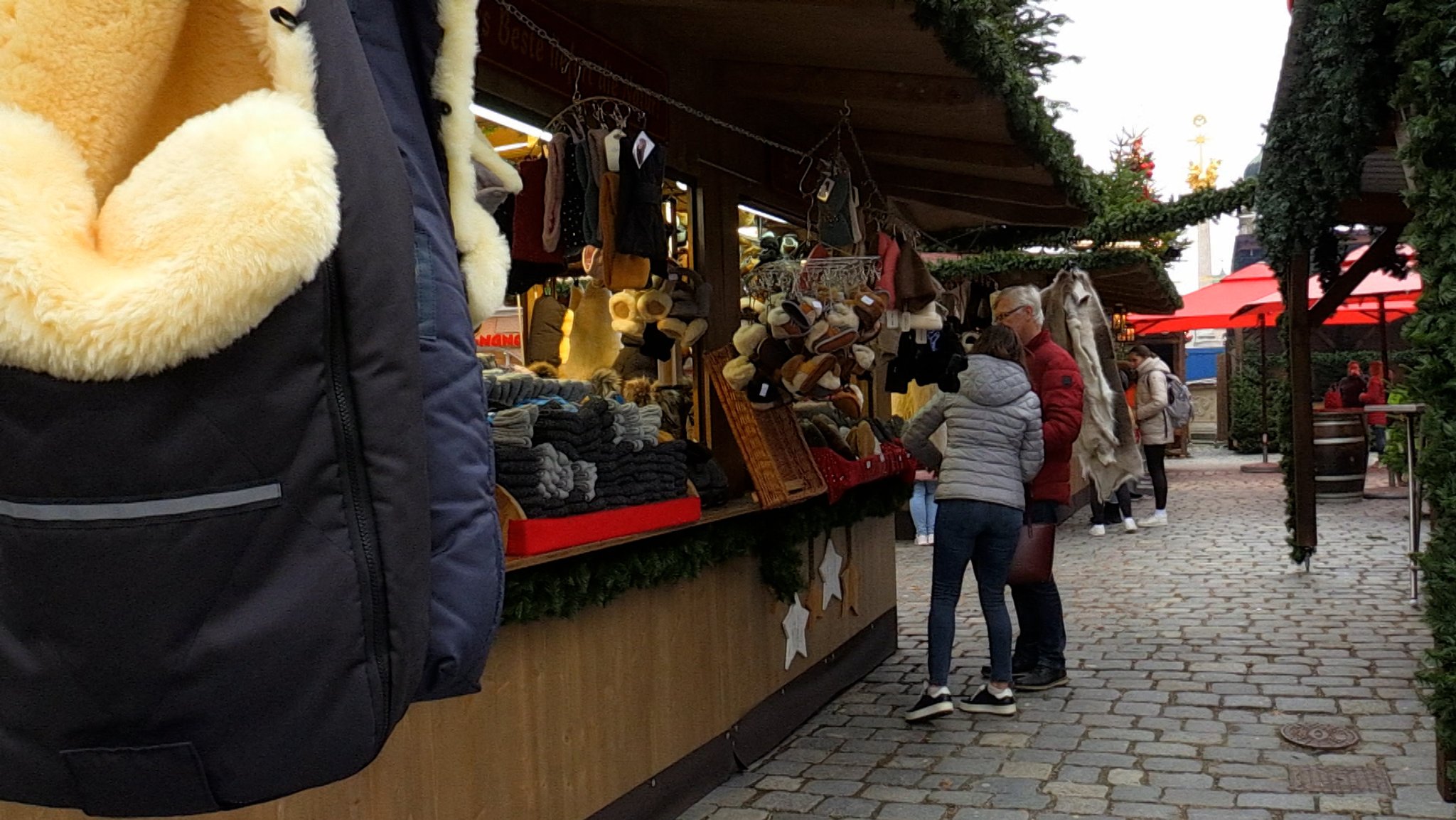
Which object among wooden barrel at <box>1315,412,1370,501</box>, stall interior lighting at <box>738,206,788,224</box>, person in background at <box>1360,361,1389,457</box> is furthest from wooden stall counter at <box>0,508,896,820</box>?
person in background at <box>1360,361,1389,457</box>

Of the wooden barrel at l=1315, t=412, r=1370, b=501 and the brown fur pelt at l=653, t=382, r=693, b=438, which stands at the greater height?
the brown fur pelt at l=653, t=382, r=693, b=438

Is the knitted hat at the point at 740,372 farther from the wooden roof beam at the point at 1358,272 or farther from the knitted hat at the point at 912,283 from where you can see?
the wooden roof beam at the point at 1358,272

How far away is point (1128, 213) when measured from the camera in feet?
37.5

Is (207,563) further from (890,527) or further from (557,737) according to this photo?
(890,527)

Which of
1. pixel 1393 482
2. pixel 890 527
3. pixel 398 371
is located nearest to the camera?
pixel 398 371

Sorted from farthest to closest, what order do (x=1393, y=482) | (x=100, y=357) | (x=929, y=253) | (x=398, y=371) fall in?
1. (x=1393, y=482)
2. (x=929, y=253)
3. (x=398, y=371)
4. (x=100, y=357)

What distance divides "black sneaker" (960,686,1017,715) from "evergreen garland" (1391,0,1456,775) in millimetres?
2122

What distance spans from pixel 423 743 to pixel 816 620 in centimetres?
321

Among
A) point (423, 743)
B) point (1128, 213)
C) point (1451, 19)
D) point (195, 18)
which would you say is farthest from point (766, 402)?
point (1128, 213)

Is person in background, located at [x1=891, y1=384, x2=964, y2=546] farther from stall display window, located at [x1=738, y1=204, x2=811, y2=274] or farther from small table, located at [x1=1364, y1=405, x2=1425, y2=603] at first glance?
stall display window, located at [x1=738, y1=204, x2=811, y2=274]

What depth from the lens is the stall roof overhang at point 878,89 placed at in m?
4.64

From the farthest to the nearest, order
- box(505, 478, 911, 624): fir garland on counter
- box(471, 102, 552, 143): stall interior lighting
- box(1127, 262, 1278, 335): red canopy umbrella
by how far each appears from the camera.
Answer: box(1127, 262, 1278, 335): red canopy umbrella < box(471, 102, 552, 143): stall interior lighting < box(505, 478, 911, 624): fir garland on counter

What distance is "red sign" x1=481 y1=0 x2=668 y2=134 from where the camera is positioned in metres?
3.99

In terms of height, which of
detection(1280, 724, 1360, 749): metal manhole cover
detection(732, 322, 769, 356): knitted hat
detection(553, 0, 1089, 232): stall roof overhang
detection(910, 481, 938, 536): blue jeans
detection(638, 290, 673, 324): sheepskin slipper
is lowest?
detection(1280, 724, 1360, 749): metal manhole cover
